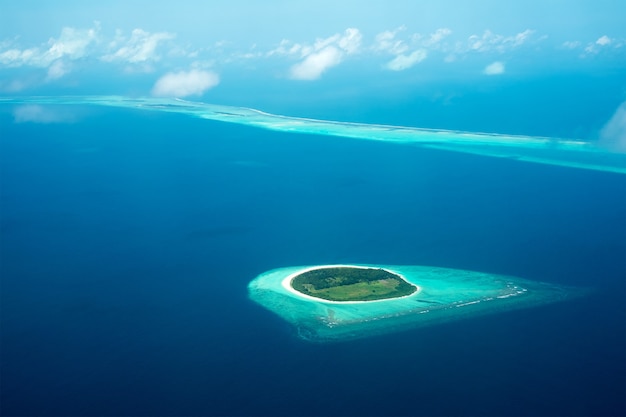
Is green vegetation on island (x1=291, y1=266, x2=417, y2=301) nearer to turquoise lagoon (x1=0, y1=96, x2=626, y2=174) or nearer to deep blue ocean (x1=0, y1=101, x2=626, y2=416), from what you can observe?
deep blue ocean (x1=0, y1=101, x2=626, y2=416)

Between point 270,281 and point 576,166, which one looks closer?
point 270,281

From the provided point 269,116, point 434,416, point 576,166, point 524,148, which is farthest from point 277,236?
point 269,116

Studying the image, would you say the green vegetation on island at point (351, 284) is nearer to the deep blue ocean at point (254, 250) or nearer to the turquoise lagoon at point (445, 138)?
the deep blue ocean at point (254, 250)

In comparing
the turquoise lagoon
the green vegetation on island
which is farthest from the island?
the turquoise lagoon

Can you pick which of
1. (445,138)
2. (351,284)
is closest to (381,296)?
(351,284)

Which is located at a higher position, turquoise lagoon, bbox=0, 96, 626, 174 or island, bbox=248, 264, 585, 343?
turquoise lagoon, bbox=0, 96, 626, 174

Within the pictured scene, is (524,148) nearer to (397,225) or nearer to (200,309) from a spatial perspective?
(397,225)

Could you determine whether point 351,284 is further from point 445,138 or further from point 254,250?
point 445,138

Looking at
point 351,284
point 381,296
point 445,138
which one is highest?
point 445,138
